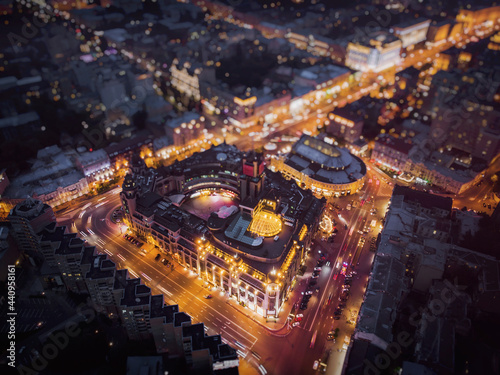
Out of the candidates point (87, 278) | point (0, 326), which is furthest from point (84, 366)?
point (0, 326)

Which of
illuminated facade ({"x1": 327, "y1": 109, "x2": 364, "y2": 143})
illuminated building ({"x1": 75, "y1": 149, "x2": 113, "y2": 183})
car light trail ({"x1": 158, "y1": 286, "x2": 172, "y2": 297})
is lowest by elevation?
car light trail ({"x1": 158, "y1": 286, "x2": 172, "y2": 297})

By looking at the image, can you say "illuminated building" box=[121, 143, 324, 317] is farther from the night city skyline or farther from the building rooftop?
the building rooftop

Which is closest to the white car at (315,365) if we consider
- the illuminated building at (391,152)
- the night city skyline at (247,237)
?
the night city skyline at (247,237)

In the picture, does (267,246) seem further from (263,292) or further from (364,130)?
(364,130)

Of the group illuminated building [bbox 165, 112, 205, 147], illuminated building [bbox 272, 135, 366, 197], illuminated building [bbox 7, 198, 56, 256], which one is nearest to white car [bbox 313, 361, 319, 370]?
illuminated building [bbox 272, 135, 366, 197]

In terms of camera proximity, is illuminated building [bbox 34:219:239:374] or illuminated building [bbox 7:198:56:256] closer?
illuminated building [bbox 34:219:239:374]

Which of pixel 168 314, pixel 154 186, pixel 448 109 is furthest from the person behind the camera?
pixel 448 109

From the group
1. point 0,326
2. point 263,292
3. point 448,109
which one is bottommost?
point 0,326
